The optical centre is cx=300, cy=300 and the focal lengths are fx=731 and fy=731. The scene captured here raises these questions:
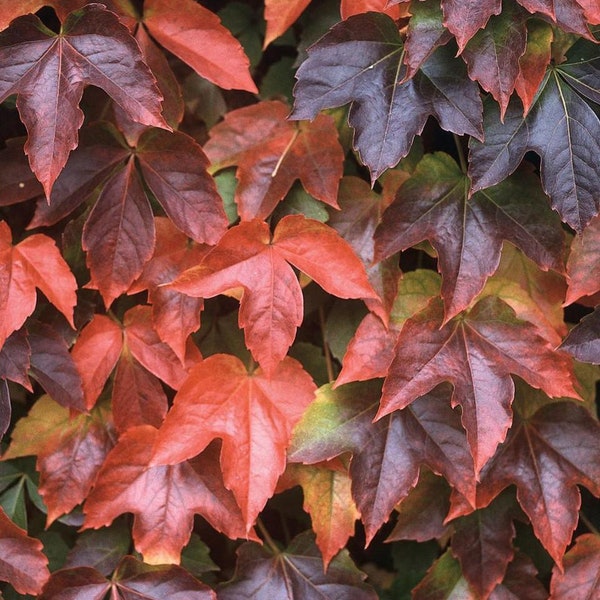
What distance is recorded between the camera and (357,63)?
847mm

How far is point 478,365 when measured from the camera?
2.85 feet

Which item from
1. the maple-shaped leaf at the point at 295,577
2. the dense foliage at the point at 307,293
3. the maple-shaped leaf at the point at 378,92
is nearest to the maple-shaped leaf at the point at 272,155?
the dense foliage at the point at 307,293

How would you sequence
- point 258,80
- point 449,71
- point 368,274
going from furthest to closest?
point 258,80, point 368,274, point 449,71

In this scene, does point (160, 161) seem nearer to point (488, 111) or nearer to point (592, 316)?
point (488, 111)

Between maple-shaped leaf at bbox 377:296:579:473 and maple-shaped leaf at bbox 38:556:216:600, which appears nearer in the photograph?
maple-shaped leaf at bbox 377:296:579:473

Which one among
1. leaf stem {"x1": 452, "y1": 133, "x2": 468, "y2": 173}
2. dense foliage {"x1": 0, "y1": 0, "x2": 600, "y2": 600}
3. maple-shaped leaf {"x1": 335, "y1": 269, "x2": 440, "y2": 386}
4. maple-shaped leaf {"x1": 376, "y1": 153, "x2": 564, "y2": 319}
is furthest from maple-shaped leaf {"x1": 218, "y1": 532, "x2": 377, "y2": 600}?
leaf stem {"x1": 452, "y1": 133, "x2": 468, "y2": 173}

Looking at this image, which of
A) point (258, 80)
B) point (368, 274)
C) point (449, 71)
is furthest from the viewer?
point (258, 80)

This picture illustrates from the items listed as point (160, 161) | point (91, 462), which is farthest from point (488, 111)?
point (91, 462)

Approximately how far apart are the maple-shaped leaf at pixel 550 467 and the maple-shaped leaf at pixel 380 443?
0.07 metres

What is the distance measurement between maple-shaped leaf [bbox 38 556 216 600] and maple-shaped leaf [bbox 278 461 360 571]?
0.16 meters

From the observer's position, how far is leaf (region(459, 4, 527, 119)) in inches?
31.1

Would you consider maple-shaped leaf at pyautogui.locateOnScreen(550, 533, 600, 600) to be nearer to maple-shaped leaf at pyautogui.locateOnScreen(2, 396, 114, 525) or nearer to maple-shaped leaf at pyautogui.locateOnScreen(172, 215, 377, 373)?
maple-shaped leaf at pyautogui.locateOnScreen(172, 215, 377, 373)

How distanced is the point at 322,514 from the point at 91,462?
1.07 feet

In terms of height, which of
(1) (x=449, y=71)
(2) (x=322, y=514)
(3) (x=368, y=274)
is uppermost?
(1) (x=449, y=71)
